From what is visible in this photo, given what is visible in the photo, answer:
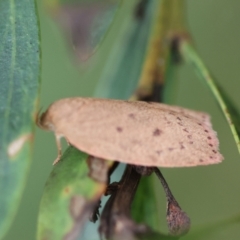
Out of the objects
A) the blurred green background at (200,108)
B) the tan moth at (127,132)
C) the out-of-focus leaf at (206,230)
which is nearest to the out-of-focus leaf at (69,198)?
the tan moth at (127,132)

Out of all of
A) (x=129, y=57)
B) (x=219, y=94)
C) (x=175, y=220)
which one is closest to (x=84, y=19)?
(x=129, y=57)

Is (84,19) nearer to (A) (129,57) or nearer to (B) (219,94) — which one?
(A) (129,57)

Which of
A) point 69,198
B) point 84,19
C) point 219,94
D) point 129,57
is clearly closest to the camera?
point 69,198

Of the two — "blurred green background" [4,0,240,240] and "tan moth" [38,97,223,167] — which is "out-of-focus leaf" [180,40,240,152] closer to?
"tan moth" [38,97,223,167]

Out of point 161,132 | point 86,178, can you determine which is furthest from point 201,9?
point 86,178

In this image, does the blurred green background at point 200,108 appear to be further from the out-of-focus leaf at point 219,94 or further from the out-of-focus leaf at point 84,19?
the out-of-focus leaf at point 219,94

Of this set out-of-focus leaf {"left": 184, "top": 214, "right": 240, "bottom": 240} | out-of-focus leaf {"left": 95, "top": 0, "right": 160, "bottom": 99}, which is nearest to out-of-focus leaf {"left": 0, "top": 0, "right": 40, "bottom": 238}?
out-of-focus leaf {"left": 184, "top": 214, "right": 240, "bottom": 240}
